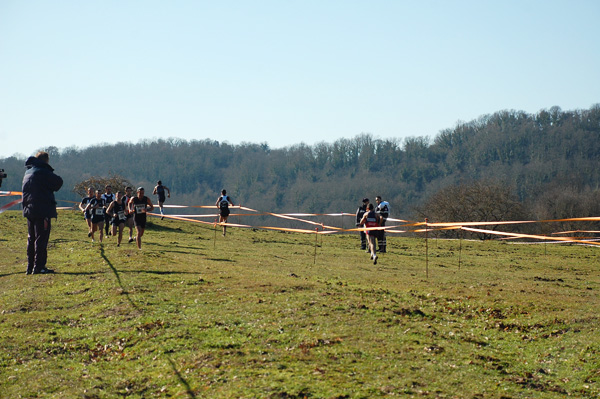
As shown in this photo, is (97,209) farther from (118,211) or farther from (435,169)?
(435,169)

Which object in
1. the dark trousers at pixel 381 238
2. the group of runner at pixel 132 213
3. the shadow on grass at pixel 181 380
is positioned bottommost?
the shadow on grass at pixel 181 380

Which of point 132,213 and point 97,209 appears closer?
point 132,213

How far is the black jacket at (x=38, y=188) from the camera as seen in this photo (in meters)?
15.5

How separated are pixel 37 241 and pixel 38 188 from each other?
4.62 feet

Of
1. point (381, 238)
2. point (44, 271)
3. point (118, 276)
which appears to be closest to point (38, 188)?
point (44, 271)

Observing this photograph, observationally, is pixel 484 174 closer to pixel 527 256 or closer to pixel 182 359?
pixel 527 256

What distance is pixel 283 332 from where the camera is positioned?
10734 mm

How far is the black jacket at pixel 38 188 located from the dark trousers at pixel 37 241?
287mm

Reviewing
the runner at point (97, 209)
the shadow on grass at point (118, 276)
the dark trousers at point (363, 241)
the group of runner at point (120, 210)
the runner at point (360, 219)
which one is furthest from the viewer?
the dark trousers at point (363, 241)

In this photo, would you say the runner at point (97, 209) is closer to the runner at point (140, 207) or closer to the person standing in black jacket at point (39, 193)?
the runner at point (140, 207)

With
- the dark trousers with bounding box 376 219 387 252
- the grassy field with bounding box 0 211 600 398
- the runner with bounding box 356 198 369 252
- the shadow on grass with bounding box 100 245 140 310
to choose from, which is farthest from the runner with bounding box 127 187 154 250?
the runner with bounding box 356 198 369 252

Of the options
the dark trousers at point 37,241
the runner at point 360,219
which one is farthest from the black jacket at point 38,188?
the runner at point 360,219

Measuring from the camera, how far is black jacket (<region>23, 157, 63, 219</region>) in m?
15.5

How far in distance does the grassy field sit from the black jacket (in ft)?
5.59
